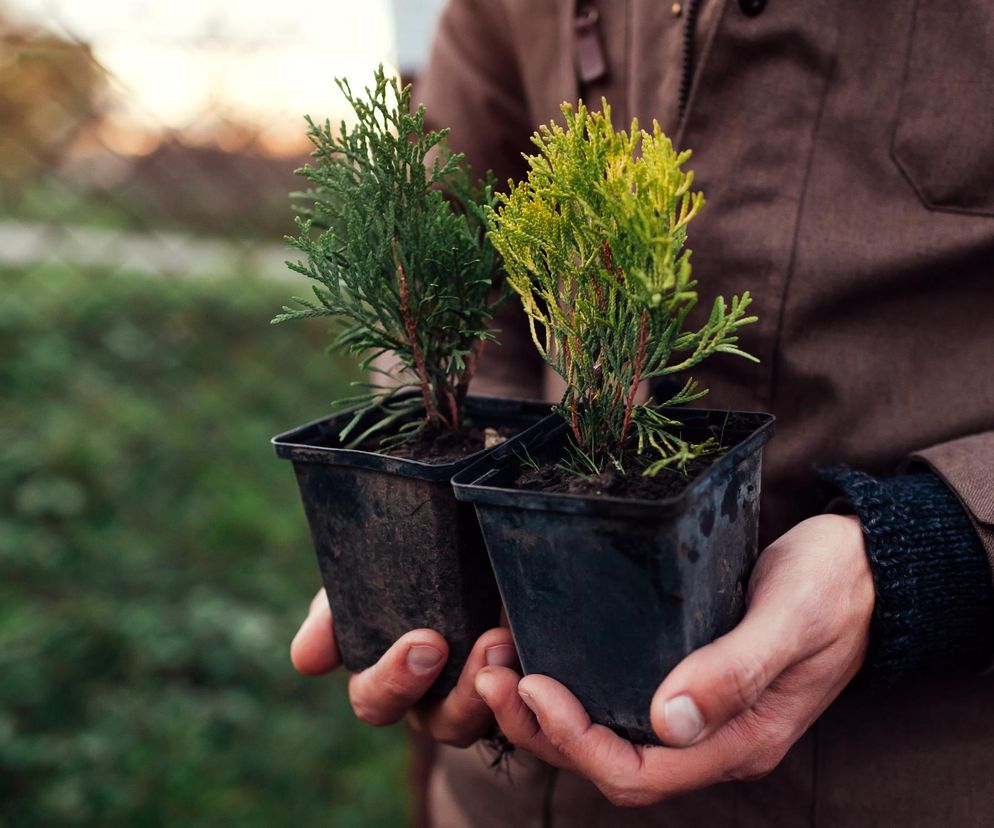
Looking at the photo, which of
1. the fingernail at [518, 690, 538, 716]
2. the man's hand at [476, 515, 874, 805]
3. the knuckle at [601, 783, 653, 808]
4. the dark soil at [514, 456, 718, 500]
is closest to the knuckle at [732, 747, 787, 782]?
the man's hand at [476, 515, 874, 805]

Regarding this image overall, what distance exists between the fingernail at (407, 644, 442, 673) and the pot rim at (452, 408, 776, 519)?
29cm

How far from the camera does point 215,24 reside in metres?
3.42

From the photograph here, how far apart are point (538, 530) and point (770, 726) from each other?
388 millimetres

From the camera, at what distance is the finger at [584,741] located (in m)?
0.98

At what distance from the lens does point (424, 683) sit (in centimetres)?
117

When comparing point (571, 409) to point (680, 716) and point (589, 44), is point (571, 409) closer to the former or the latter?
point (680, 716)

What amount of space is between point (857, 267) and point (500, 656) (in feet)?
2.44

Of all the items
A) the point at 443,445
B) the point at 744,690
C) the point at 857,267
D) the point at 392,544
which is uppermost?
the point at 857,267

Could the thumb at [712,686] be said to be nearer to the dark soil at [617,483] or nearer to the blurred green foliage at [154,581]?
the dark soil at [617,483]

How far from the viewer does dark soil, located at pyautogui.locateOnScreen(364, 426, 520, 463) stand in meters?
1.13

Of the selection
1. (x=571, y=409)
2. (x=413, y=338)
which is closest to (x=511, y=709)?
(x=571, y=409)

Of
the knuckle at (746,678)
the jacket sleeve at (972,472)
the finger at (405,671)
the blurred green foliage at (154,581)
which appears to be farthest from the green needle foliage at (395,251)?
the blurred green foliage at (154,581)

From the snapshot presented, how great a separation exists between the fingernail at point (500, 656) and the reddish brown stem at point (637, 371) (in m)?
0.33

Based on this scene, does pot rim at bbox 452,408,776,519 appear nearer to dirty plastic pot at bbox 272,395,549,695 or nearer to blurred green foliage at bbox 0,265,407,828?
dirty plastic pot at bbox 272,395,549,695
